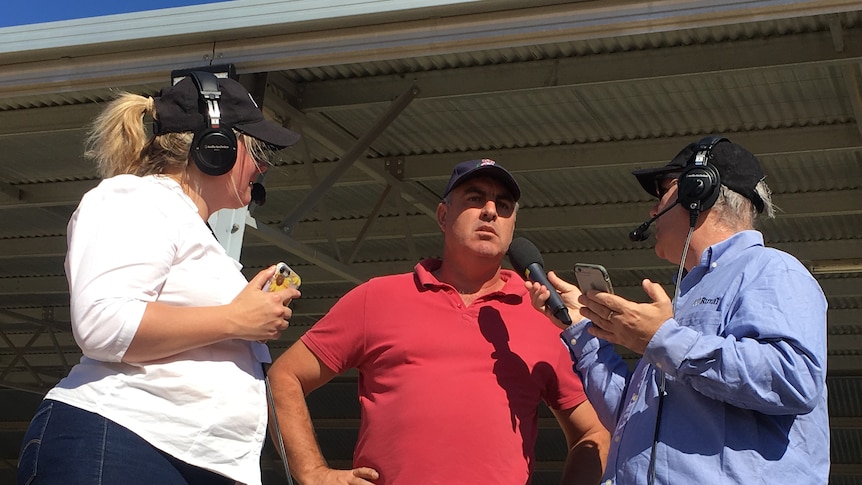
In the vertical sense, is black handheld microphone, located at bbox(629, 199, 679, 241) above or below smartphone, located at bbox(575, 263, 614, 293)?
above

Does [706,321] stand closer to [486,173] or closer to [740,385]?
[740,385]

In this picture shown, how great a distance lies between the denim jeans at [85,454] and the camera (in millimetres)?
2033

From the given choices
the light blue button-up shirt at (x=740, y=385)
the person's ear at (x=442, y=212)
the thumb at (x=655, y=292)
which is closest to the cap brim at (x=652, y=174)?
the light blue button-up shirt at (x=740, y=385)

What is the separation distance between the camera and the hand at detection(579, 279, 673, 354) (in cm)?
242

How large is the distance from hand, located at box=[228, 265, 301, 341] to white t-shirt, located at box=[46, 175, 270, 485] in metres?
0.08

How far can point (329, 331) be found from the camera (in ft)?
10.6

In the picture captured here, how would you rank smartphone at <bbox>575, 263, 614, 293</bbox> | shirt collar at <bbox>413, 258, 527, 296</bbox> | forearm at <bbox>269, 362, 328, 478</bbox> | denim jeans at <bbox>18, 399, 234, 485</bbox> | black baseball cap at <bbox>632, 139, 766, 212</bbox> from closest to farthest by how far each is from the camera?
denim jeans at <bbox>18, 399, 234, 485</bbox> < smartphone at <bbox>575, 263, 614, 293</bbox> < black baseball cap at <bbox>632, 139, 766, 212</bbox> < forearm at <bbox>269, 362, 328, 478</bbox> < shirt collar at <bbox>413, 258, 527, 296</bbox>

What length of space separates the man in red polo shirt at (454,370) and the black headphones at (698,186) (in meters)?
0.74

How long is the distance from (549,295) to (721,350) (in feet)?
2.26

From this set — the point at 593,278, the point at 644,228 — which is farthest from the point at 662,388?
the point at 644,228

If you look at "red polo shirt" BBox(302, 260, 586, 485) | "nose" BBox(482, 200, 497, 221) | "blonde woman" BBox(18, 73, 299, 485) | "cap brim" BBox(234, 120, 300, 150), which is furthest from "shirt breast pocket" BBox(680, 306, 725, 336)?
"cap brim" BBox(234, 120, 300, 150)

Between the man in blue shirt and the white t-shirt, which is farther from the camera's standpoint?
the man in blue shirt

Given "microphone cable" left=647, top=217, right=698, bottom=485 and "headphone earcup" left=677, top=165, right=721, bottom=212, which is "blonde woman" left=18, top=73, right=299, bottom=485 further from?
"headphone earcup" left=677, top=165, right=721, bottom=212

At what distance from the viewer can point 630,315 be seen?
2.44 meters
